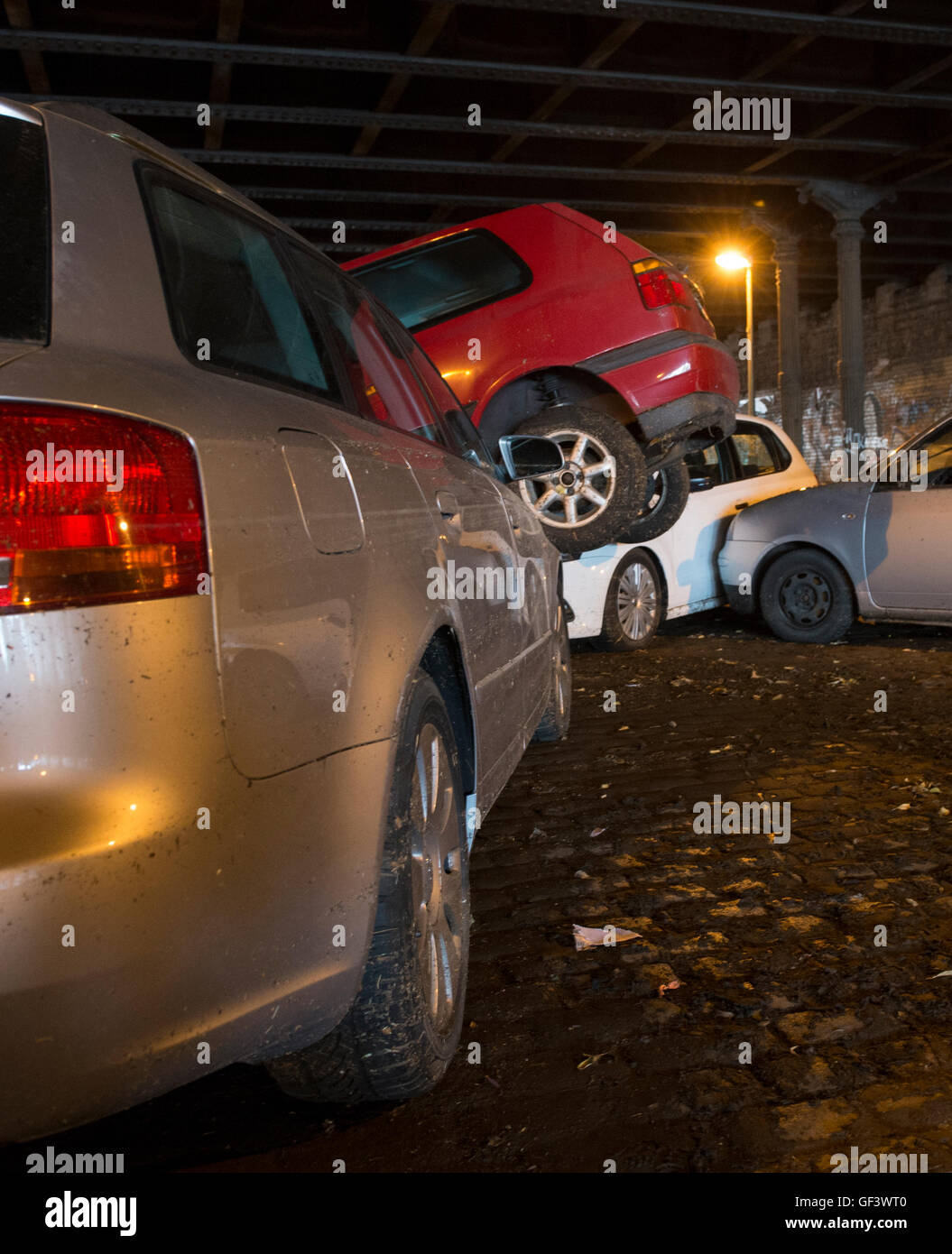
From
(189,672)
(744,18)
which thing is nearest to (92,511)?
(189,672)

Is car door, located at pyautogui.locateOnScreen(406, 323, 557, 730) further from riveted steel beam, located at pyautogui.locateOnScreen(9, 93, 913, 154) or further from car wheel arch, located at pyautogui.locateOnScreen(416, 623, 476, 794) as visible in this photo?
riveted steel beam, located at pyautogui.locateOnScreen(9, 93, 913, 154)

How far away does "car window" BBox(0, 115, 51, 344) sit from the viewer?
5.61 feet

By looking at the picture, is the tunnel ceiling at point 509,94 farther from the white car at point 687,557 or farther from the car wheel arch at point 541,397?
the white car at point 687,557

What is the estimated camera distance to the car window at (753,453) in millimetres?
10438

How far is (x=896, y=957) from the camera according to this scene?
309cm

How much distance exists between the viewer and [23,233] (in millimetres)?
1802

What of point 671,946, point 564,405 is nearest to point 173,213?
point 671,946

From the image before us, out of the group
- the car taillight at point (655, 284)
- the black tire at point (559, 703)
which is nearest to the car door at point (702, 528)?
the car taillight at point (655, 284)

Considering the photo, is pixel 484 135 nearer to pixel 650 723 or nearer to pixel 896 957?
pixel 650 723

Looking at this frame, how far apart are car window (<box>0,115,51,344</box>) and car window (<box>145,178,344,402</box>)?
0.21 metres

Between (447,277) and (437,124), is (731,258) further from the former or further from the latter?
(447,277)

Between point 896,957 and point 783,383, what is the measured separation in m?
20.0

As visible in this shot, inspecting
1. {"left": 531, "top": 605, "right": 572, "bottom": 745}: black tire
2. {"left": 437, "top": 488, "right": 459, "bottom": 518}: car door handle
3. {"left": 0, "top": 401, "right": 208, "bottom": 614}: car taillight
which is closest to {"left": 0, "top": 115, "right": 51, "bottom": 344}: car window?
{"left": 0, "top": 401, "right": 208, "bottom": 614}: car taillight

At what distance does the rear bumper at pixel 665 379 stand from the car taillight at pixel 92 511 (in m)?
5.80
